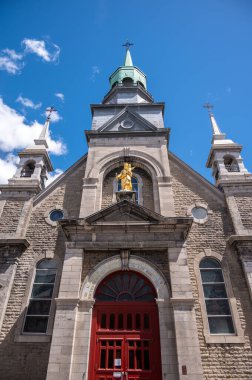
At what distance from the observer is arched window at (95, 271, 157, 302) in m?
10.2

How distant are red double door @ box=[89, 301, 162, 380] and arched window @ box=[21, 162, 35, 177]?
811 cm

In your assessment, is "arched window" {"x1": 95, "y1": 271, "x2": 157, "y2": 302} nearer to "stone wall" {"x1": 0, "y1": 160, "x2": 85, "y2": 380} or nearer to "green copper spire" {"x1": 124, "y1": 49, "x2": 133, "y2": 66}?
"stone wall" {"x1": 0, "y1": 160, "x2": 85, "y2": 380}

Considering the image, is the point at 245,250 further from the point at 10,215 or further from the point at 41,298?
the point at 10,215

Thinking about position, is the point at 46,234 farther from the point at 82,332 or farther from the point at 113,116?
the point at 113,116

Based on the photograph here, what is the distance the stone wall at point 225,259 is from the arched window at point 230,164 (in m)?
2.23

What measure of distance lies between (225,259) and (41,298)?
733cm

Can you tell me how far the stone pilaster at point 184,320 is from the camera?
8.36m

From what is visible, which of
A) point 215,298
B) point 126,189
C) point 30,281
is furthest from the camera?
point 126,189

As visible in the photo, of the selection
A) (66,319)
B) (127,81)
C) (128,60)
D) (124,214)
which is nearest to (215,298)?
(124,214)

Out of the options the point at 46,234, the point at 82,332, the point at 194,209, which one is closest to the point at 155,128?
the point at 194,209

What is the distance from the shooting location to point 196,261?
449 inches

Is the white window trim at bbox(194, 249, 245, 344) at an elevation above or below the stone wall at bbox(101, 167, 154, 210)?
below

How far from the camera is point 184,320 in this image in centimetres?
909

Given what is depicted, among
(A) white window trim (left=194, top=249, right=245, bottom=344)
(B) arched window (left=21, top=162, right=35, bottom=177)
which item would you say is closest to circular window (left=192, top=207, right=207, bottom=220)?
(A) white window trim (left=194, top=249, right=245, bottom=344)
